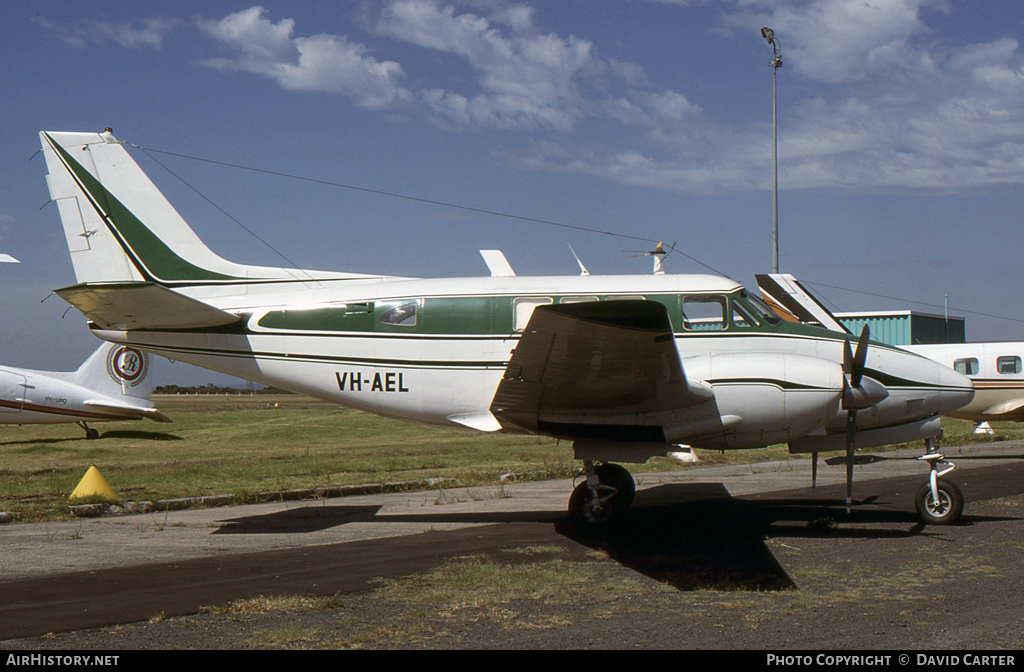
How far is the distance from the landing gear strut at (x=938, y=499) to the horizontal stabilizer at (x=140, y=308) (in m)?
10.3

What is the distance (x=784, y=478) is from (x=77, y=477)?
54.7 feet

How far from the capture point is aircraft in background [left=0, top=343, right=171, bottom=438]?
93.9 ft

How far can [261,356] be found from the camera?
11555mm

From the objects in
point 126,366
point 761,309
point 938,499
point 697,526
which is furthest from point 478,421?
point 126,366

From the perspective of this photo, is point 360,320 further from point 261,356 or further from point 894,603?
point 894,603

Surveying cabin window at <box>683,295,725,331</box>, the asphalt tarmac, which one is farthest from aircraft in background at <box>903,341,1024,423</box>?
cabin window at <box>683,295,725,331</box>

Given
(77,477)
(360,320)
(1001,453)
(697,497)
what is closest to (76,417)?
(77,477)

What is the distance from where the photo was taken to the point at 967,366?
2223 cm

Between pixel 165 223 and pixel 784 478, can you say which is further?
pixel 784 478

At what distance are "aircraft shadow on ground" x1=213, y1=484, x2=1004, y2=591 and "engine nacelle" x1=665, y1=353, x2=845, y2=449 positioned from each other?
4.48 feet

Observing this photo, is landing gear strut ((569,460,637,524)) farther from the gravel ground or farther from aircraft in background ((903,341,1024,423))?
aircraft in background ((903,341,1024,423))

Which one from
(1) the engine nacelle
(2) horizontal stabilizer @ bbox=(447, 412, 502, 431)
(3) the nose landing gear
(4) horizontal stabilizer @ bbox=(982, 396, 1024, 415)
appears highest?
(1) the engine nacelle

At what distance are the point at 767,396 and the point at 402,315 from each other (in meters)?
5.29
